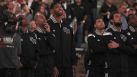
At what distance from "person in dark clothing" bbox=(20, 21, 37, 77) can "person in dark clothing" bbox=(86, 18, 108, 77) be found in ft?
4.68

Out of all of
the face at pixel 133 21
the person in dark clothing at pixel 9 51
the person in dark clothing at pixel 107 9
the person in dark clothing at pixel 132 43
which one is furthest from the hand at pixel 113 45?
the person in dark clothing at pixel 107 9

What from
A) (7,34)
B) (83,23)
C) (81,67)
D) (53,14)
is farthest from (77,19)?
(7,34)

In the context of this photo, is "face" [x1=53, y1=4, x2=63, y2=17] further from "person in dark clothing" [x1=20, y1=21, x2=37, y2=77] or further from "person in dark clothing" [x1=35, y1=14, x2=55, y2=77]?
"person in dark clothing" [x1=20, y1=21, x2=37, y2=77]

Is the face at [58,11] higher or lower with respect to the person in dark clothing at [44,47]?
higher

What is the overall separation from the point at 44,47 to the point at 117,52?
6.12ft

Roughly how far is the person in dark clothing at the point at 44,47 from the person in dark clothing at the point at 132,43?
6.50ft

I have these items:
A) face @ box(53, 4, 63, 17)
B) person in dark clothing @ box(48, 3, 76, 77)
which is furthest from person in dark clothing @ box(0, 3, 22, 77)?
face @ box(53, 4, 63, 17)

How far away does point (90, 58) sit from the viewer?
1627cm

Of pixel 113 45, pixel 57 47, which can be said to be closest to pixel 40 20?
pixel 57 47

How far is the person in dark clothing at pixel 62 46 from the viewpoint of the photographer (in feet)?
54.0

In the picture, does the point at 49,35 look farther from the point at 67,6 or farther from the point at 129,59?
the point at 67,6

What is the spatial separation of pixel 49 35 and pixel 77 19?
6.02 meters

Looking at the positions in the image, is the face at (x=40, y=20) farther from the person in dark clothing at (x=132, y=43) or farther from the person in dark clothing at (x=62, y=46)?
the person in dark clothing at (x=132, y=43)

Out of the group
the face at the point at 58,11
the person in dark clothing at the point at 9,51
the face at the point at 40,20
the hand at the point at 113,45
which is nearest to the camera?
the person in dark clothing at the point at 9,51
